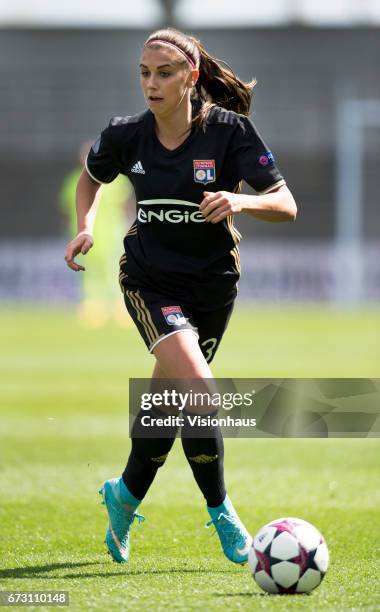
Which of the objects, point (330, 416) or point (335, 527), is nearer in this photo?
point (335, 527)

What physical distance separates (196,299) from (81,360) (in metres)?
9.97

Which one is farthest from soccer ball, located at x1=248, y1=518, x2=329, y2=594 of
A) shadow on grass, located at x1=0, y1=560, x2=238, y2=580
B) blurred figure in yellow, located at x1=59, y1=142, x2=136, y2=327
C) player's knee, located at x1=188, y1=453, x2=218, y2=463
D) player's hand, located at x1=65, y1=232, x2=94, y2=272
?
blurred figure in yellow, located at x1=59, y1=142, x2=136, y2=327

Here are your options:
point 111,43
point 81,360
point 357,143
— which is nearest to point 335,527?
point 81,360

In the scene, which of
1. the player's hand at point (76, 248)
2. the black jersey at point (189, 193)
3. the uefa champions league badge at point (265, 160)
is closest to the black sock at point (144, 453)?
the black jersey at point (189, 193)

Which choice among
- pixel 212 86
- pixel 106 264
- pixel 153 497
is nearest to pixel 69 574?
pixel 153 497

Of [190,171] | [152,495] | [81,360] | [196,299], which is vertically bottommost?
[81,360]

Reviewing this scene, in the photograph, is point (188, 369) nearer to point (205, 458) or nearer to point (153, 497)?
point (205, 458)

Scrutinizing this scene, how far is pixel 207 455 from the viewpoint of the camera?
5.44 m

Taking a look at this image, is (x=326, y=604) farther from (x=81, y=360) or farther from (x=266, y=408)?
(x=81, y=360)

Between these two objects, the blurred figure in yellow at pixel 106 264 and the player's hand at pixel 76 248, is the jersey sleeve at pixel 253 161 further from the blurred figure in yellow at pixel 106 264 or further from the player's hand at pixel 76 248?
the blurred figure in yellow at pixel 106 264

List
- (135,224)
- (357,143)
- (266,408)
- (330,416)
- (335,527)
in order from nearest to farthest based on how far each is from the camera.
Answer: (135,224)
(335,527)
(266,408)
(330,416)
(357,143)

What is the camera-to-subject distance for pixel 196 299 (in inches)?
218

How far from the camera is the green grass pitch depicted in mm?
4902

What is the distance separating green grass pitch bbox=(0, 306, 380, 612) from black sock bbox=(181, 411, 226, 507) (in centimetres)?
32
